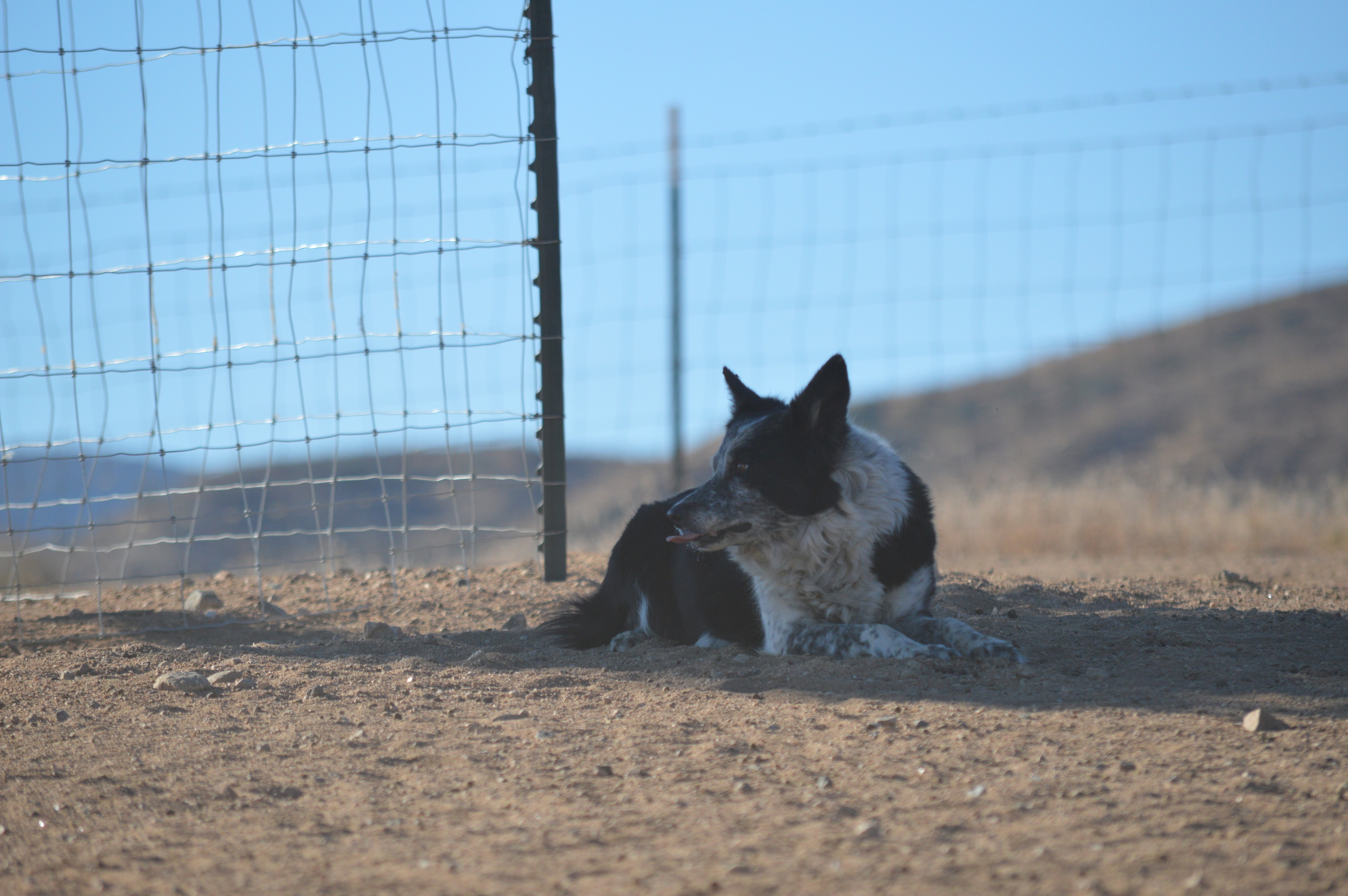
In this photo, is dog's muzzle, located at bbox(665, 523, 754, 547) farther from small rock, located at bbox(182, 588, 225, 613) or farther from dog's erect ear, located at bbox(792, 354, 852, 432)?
small rock, located at bbox(182, 588, 225, 613)

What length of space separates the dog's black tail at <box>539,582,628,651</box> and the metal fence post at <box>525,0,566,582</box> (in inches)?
45.2

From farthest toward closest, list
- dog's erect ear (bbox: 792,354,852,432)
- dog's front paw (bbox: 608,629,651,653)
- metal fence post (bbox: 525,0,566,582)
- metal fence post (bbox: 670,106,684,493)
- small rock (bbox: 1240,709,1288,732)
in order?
1. metal fence post (bbox: 670,106,684,493)
2. metal fence post (bbox: 525,0,566,582)
3. dog's front paw (bbox: 608,629,651,653)
4. dog's erect ear (bbox: 792,354,852,432)
5. small rock (bbox: 1240,709,1288,732)

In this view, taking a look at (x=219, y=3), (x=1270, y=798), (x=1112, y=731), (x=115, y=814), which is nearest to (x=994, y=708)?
(x=1112, y=731)

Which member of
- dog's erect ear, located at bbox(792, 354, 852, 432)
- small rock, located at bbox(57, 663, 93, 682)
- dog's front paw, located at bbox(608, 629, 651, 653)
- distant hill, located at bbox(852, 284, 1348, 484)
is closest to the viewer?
dog's erect ear, located at bbox(792, 354, 852, 432)

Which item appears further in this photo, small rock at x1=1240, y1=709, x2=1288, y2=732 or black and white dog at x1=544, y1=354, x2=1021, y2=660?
black and white dog at x1=544, y1=354, x2=1021, y2=660

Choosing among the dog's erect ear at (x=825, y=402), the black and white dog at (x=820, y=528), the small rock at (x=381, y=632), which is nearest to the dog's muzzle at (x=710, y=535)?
the black and white dog at (x=820, y=528)

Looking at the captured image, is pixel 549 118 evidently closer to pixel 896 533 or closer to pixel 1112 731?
pixel 896 533

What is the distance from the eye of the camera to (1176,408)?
31.2 metres

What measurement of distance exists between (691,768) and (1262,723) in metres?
1.53

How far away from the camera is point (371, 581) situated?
6.23 meters

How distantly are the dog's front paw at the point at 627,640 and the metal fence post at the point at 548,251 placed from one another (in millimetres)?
1288

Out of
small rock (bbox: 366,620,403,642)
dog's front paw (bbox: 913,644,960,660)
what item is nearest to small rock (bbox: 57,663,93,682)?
small rock (bbox: 366,620,403,642)

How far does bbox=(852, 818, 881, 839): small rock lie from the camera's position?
6.99 feet

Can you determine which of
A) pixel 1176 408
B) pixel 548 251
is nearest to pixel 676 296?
pixel 548 251
